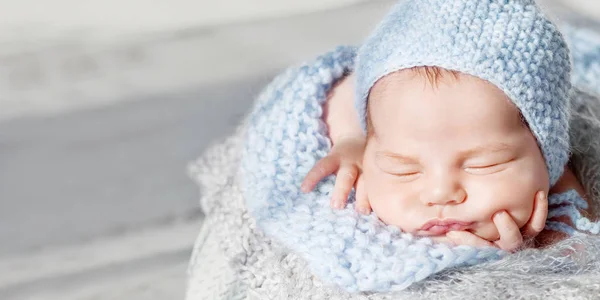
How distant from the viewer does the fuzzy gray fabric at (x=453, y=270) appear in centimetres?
77

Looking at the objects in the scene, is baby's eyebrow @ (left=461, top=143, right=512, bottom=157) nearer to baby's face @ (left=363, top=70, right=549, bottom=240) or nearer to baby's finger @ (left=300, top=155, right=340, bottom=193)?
baby's face @ (left=363, top=70, right=549, bottom=240)

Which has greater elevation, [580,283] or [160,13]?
[160,13]

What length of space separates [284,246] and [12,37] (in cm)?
86

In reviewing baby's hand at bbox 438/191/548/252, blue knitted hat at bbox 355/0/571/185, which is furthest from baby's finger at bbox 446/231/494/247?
blue knitted hat at bbox 355/0/571/185

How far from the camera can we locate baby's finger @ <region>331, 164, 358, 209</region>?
89cm

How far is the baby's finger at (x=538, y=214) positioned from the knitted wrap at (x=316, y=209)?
2.0 inches

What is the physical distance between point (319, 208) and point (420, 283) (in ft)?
0.53

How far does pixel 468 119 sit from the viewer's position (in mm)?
782

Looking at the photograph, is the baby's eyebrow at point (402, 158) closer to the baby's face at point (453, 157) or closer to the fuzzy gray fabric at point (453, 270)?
the baby's face at point (453, 157)

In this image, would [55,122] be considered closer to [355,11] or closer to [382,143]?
[355,11]

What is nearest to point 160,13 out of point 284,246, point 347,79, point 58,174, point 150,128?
point 150,128

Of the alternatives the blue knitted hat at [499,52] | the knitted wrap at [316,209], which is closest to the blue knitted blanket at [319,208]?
the knitted wrap at [316,209]

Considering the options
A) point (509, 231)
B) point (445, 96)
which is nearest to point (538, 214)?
point (509, 231)

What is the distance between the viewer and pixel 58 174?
1.52 meters
